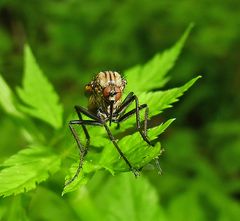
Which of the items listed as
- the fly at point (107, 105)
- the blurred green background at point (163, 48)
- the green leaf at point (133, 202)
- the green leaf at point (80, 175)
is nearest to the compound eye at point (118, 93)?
the fly at point (107, 105)

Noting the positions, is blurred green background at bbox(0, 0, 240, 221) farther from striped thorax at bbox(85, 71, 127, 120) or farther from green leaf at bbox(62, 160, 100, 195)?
green leaf at bbox(62, 160, 100, 195)

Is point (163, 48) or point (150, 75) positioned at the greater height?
point (163, 48)

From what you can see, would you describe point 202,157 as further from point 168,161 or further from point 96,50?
point 96,50

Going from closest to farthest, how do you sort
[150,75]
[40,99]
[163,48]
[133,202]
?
[40,99], [150,75], [133,202], [163,48]

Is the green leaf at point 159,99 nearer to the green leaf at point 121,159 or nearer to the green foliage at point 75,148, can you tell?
the green foliage at point 75,148

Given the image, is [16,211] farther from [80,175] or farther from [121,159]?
[121,159]

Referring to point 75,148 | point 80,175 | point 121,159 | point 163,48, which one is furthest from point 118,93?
point 163,48

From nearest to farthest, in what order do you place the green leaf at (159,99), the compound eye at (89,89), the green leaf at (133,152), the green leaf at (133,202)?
the green leaf at (133,152) < the green leaf at (159,99) < the compound eye at (89,89) < the green leaf at (133,202)

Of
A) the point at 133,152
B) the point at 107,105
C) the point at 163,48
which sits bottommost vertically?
the point at 133,152
